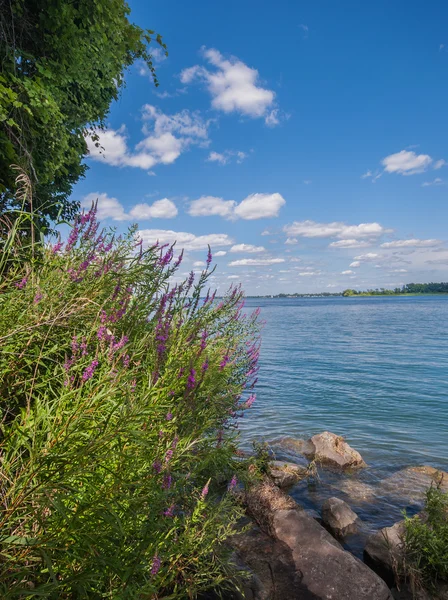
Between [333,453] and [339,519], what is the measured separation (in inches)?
162

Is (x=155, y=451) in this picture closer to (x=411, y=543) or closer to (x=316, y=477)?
(x=411, y=543)

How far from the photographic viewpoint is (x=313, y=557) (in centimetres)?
591

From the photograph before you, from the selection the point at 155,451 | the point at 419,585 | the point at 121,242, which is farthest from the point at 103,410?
the point at 419,585

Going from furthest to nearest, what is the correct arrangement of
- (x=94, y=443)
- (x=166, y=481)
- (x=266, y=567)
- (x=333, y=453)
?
(x=333, y=453)
(x=266, y=567)
(x=166, y=481)
(x=94, y=443)

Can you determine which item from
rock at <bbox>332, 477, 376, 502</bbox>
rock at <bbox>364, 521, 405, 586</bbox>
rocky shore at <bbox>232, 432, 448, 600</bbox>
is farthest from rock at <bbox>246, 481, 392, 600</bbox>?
rock at <bbox>332, 477, 376, 502</bbox>

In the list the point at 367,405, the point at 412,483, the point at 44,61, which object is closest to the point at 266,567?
the point at 412,483

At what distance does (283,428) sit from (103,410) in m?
13.9

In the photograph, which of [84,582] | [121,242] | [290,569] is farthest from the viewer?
[121,242]

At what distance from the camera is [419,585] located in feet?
18.9

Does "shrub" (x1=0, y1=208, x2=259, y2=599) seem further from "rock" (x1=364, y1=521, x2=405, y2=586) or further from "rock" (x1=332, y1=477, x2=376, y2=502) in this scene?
"rock" (x1=332, y1=477, x2=376, y2=502)

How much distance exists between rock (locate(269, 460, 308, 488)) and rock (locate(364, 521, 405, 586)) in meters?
2.96

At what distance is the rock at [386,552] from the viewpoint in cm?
617

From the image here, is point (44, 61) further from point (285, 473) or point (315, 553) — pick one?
point (285, 473)

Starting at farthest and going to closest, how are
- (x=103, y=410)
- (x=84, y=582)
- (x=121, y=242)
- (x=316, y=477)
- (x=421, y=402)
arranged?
(x=421, y=402) → (x=316, y=477) → (x=121, y=242) → (x=103, y=410) → (x=84, y=582)
